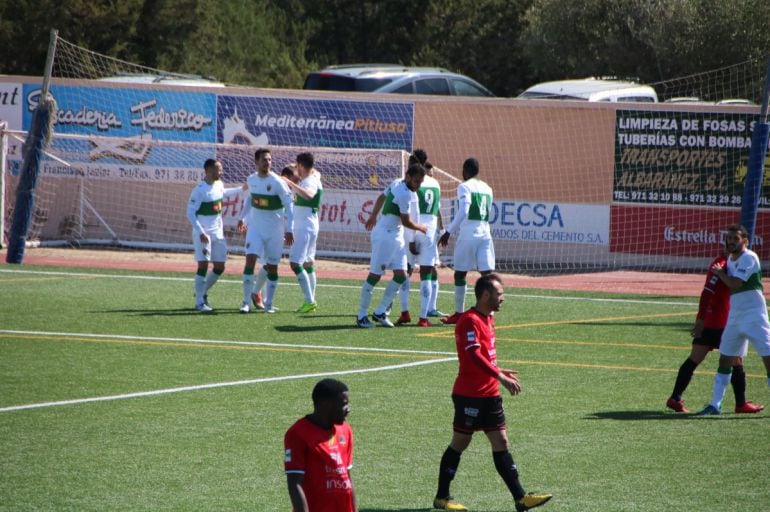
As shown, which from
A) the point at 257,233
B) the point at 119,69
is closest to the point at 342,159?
the point at 257,233

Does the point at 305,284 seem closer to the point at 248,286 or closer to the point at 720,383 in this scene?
the point at 248,286

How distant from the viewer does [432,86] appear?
31.1 m

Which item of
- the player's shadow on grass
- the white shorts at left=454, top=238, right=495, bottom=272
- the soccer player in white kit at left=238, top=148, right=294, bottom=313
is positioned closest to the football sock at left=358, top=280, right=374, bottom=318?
the white shorts at left=454, top=238, right=495, bottom=272

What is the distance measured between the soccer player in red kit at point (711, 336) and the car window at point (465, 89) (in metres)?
19.8

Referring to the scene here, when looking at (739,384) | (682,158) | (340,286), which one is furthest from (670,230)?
(739,384)

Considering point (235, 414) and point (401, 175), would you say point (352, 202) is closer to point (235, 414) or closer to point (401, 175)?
point (401, 175)

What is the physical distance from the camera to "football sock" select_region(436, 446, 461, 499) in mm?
8844

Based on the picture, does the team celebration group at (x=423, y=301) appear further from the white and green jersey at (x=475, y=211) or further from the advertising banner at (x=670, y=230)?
the advertising banner at (x=670, y=230)

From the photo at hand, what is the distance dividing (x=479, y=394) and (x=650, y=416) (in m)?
3.86

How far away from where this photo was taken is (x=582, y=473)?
9867 millimetres

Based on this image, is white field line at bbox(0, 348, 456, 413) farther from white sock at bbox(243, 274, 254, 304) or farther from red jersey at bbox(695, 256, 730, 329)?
white sock at bbox(243, 274, 254, 304)

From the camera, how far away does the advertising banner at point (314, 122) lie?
91.0 feet

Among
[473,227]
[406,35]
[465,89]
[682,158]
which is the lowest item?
[473,227]

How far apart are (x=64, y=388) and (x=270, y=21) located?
1478 inches
